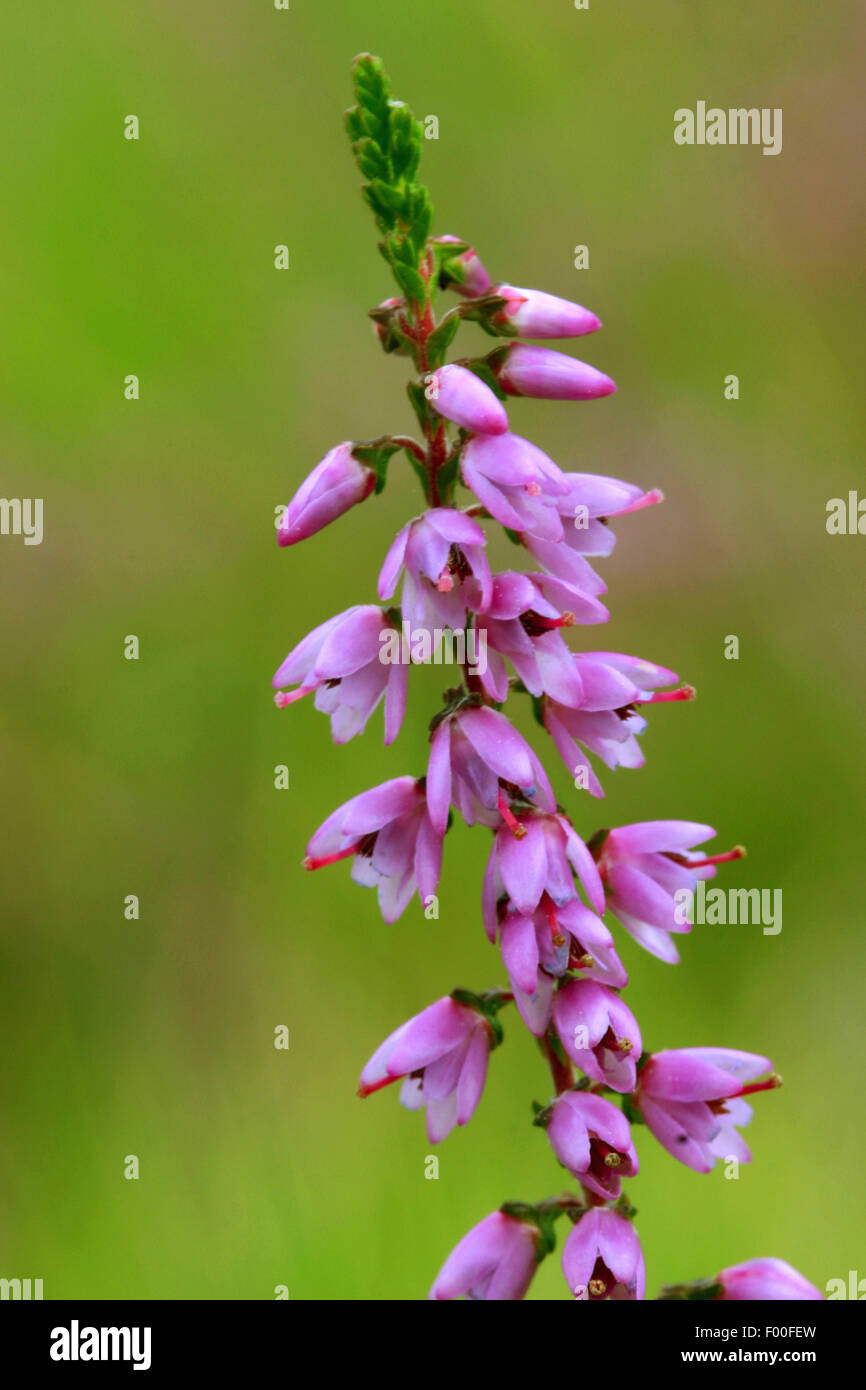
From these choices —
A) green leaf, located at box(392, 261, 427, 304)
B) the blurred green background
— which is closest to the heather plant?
green leaf, located at box(392, 261, 427, 304)

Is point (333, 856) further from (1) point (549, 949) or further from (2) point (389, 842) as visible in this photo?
(1) point (549, 949)

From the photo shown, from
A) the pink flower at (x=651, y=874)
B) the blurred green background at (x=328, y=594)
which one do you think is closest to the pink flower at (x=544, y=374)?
the pink flower at (x=651, y=874)

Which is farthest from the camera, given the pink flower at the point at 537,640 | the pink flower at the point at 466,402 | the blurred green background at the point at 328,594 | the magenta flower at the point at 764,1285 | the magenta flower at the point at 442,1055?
the blurred green background at the point at 328,594

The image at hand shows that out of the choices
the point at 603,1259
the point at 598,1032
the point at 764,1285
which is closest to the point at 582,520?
the point at 598,1032

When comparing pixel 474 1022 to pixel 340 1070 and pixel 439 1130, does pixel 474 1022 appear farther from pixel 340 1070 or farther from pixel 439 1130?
pixel 340 1070

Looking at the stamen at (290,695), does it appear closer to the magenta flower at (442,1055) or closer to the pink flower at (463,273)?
the magenta flower at (442,1055)

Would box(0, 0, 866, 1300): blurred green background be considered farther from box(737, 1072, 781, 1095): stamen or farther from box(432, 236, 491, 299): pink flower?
box(432, 236, 491, 299): pink flower
